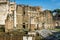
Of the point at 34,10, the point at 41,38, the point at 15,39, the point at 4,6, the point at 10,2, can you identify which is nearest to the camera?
the point at 15,39

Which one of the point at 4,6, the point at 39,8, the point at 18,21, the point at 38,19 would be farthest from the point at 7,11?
the point at 39,8

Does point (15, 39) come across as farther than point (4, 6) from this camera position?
No

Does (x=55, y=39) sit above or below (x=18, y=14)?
below

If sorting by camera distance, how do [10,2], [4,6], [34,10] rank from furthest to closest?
[34,10]
[10,2]
[4,6]

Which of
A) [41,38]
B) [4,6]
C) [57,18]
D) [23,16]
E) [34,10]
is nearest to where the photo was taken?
[41,38]

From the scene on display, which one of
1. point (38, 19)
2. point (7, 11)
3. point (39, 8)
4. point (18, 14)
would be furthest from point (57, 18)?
point (7, 11)

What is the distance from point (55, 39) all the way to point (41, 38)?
1354mm

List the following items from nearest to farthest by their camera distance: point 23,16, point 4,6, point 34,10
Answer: point 4,6 → point 23,16 → point 34,10

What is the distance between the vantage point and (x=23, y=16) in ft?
113

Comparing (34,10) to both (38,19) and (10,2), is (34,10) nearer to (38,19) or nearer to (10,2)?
(38,19)

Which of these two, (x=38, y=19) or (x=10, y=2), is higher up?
(x=10, y=2)

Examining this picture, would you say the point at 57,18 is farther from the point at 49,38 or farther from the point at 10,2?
the point at 49,38

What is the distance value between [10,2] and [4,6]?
8.23 feet

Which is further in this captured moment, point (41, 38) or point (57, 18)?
point (57, 18)
